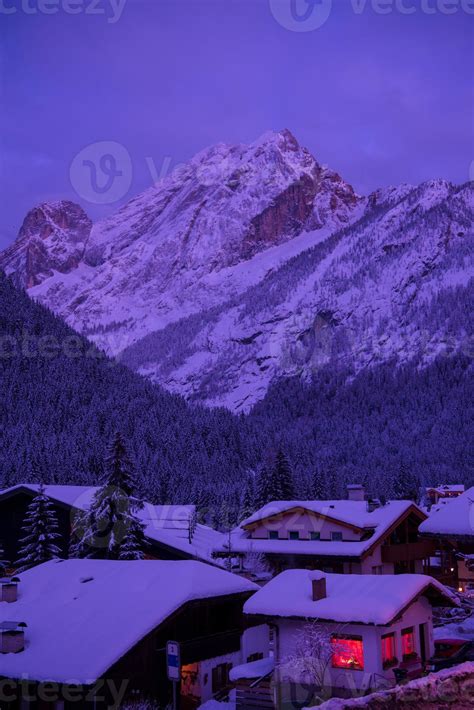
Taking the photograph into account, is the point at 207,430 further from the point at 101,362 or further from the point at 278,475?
the point at 278,475

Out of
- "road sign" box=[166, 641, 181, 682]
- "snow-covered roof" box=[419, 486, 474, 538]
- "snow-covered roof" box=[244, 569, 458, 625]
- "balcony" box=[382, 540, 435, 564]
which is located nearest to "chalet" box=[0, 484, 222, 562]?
"balcony" box=[382, 540, 435, 564]

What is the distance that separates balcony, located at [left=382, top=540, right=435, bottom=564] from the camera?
1783 inches

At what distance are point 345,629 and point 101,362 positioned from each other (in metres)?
159

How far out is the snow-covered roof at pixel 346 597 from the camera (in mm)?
24016

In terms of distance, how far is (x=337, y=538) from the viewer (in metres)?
46.4

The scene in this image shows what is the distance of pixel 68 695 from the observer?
22.8 metres

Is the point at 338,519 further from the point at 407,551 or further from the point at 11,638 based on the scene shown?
the point at 11,638

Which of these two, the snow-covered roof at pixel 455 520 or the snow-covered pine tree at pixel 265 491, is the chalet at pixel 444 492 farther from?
the snow-covered roof at pixel 455 520

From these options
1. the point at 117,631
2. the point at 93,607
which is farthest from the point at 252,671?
the point at 93,607

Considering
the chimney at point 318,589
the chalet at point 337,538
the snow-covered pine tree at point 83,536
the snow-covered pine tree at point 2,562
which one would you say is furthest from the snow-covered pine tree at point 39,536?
the chimney at point 318,589

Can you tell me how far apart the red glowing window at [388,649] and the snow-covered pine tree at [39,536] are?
22045mm

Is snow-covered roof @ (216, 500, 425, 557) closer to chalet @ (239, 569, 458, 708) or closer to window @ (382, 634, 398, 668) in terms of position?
chalet @ (239, 569, 458, 708)

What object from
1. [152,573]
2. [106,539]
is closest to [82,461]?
[106,539]

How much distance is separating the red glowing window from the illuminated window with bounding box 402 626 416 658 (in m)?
0.76
